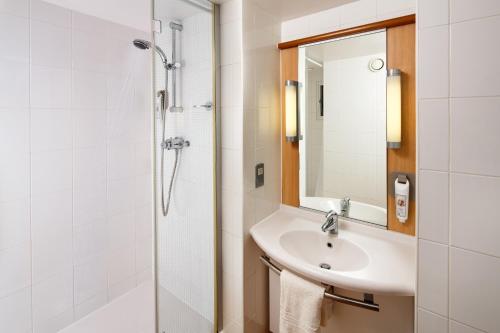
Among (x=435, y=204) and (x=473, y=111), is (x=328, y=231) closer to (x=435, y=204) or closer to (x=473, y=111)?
(x=435, y=204)

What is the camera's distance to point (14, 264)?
1.46 metres

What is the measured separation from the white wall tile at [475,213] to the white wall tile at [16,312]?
2.14 meters

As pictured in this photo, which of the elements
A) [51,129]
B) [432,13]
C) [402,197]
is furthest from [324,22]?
[51,129]

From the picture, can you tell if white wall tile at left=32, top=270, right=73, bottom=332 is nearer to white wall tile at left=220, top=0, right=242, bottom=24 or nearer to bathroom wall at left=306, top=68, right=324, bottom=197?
bathroom wall at left=306, top=68, right=324, bottom=197

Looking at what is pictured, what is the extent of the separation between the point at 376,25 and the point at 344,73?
25 centimetres

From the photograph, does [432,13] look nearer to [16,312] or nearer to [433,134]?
[433,134]

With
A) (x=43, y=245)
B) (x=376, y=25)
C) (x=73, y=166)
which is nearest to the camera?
(x=376, y=25)

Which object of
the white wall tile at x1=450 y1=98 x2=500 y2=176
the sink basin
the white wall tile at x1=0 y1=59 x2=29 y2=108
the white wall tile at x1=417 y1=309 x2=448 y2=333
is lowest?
the white wall tile at x1=417 y1=309 x2=448 y2=333

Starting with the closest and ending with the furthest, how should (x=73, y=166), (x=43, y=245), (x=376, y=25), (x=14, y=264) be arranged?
(x=376, y=25)
(x=14, y=264)
(x=43, y=245)
(x=73, y=166)

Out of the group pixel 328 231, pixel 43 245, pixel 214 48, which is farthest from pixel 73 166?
pixel 328 231

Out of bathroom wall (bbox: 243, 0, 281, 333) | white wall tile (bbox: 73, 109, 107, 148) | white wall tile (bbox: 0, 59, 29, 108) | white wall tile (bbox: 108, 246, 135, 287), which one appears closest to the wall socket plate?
bathroom wall (bbox: 243, 0, 281, 333)

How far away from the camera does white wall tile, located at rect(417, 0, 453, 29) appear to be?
30.3 inches

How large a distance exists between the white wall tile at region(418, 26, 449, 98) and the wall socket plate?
0.84 m

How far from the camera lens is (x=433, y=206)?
82 centimetres
